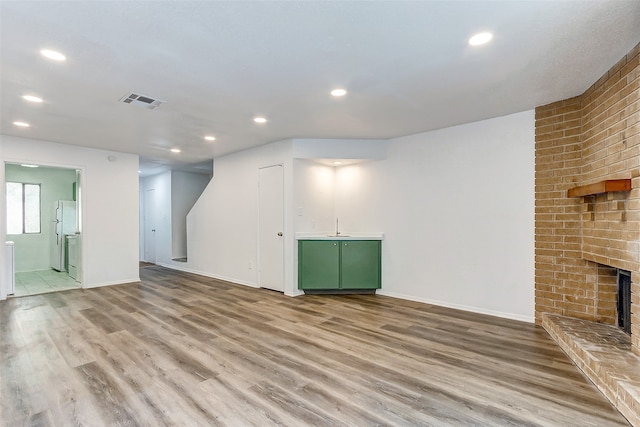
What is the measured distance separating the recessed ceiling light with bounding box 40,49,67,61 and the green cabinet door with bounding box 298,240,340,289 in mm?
3533

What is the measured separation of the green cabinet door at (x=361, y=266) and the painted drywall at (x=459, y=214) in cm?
14

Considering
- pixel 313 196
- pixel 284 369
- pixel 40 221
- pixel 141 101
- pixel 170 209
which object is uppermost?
pixel 141 101

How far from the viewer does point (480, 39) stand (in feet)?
7.32

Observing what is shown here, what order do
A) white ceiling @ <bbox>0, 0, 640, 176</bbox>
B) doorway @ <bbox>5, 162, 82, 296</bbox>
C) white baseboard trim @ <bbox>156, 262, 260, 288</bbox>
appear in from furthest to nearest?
doorway @ <bbox>5, 162, 82, 296</bbox>
white baseboard trim @ <bbox>156, 262, 260, 288</bbox>
white ceiling @ <bbox>0, 0, 640, 176</bbox>

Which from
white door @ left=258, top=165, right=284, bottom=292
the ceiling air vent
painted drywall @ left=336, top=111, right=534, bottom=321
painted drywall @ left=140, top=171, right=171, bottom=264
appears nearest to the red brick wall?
painted drywall @ left=336, top=111, right=534, bottom=321

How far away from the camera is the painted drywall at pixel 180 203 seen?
8.00 meters

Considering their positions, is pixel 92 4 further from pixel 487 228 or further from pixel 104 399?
pixel 487 228

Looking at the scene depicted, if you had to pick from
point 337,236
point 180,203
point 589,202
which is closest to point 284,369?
point 337,236

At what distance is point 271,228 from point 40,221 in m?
6.01

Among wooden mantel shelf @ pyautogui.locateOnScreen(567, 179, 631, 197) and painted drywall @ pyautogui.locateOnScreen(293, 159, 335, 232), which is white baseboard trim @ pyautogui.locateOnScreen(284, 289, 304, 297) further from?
wooden mantel shelf @ pyautogui.locateOnScreen(567, 179, 631, 197)

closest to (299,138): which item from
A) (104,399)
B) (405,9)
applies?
(405,9)

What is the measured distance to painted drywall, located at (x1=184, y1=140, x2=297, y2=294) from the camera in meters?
5.12

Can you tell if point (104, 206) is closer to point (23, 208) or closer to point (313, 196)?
point (23, 208)

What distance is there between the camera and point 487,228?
405cm
